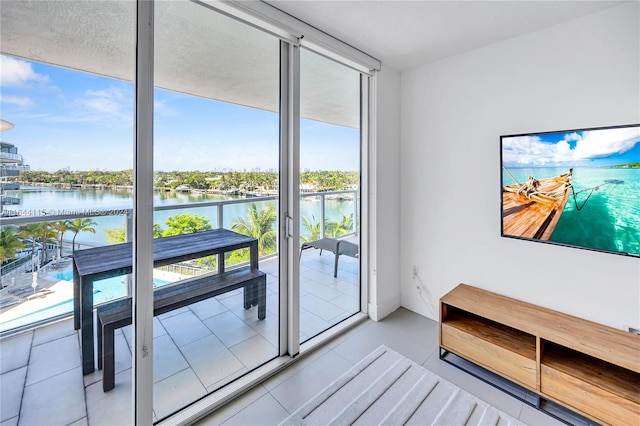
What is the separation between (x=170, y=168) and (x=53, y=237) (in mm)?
609

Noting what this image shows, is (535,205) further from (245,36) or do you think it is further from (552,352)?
(245,36)

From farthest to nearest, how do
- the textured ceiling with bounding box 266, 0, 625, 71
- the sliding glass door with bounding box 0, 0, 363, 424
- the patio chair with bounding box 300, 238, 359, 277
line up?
the patio chair with bounding box 300, 238, 359, 277
the textured ceiling with bounding box 266, 0, 625, 71
the sliding glass door with bounding box 0, 0, 363, 424

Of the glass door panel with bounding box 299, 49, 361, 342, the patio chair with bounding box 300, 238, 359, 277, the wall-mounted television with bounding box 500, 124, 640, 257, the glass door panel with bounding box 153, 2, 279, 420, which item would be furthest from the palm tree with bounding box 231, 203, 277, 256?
the wall-mounted television with bounding box 500, 124, 640, 257

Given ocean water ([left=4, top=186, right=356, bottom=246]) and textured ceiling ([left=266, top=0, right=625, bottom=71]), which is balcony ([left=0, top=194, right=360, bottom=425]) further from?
textured ceiling ([left=266, top=0, right=625, bottom=71])

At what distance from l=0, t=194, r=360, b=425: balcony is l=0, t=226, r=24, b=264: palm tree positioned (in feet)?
0.34

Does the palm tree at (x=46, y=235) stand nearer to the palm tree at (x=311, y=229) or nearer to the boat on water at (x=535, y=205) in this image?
the palm tree at (x=311, y=229)

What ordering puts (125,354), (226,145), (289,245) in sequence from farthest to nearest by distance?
(289,245), (226,145), (125,354)

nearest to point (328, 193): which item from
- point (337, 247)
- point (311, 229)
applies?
point (311, 229)

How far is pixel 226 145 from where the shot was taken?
1839 millimetres

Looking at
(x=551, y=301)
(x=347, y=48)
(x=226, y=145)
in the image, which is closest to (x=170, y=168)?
(x=226, y=145)

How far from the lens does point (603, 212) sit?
1841 millimetres

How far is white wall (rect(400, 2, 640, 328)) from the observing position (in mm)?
1833

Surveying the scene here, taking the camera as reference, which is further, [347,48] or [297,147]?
[347,48]

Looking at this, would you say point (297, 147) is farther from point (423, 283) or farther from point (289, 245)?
point (423, 283)
